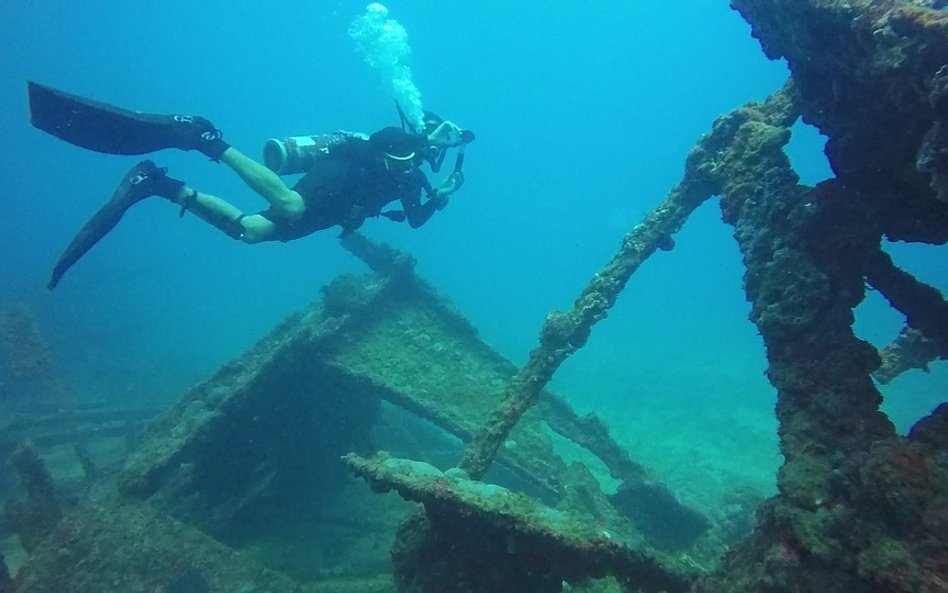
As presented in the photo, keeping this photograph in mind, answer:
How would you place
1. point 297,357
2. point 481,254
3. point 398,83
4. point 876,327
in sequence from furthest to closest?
point 481,254 < point 876,327 < point 398,83 < point 297,357

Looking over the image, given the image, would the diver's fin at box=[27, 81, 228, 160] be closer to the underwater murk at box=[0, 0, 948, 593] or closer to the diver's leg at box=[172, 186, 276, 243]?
the underwater murk at box=[0, 0, 948, 593]

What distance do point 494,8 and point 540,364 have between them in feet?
633

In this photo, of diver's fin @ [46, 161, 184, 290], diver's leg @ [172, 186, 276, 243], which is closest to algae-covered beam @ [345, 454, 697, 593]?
diver's leg @ [172, 186, 276, 243]

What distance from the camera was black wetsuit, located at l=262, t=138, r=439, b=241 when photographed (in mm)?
8477

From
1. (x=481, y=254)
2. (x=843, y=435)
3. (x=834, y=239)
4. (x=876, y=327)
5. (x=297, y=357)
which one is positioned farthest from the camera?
(x=481, y=254)

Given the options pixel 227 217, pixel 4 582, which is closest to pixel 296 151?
pixel 227 217

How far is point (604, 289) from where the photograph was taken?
6.30m

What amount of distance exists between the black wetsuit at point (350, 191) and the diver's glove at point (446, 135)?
67 centimetres

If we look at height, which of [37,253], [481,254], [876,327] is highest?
[481,254]

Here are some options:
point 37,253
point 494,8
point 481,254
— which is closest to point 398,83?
point 37,253

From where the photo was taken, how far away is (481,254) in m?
130

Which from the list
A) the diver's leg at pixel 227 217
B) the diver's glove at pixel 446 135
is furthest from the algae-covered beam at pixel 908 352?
the diver's leg at pixel 227 217

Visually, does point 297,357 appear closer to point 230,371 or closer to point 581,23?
point 230,371

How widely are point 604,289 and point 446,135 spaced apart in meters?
4.59
